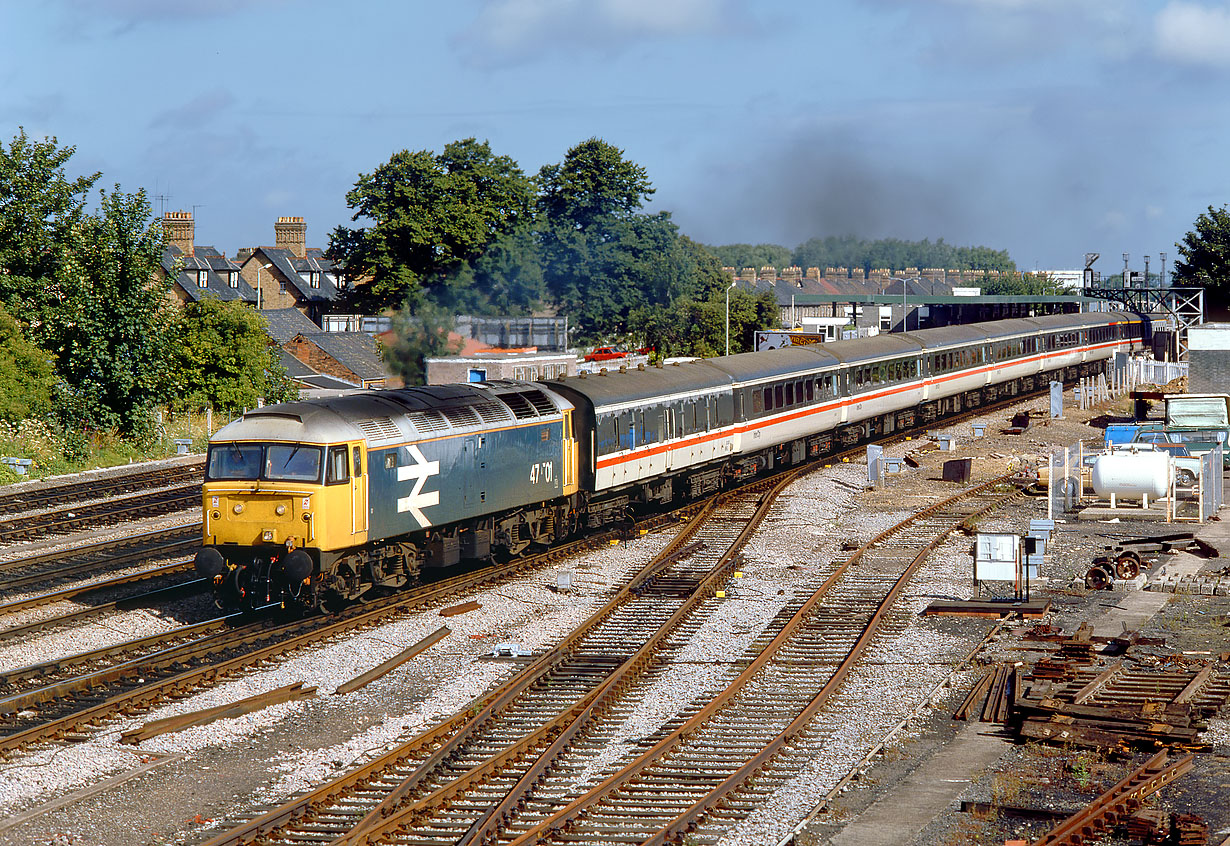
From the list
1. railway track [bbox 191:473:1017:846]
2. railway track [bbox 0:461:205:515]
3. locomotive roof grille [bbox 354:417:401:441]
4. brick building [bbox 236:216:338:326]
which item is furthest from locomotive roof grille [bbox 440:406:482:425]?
brick building [bbox 236:216:338:326]

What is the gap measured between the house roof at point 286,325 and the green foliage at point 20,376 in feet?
98.8

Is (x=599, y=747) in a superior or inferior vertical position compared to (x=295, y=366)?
inferior

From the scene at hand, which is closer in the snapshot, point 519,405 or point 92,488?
point 519,405

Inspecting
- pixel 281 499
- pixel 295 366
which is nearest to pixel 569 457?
pixel 281 499

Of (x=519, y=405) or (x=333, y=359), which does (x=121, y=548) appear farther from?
(x=333, y=359)

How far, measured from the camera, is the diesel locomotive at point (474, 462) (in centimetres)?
1927

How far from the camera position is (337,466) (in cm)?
1923

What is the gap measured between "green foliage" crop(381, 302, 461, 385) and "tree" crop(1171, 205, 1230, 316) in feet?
161

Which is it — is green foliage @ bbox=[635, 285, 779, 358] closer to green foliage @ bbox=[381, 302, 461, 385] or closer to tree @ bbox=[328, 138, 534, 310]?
tree @ bbox=[328, 138, 534, 310]

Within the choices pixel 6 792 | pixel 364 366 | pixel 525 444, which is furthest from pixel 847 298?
pixel 6 792

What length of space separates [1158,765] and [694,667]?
6379mm

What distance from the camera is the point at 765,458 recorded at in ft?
119

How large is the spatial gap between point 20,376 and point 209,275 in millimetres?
56419

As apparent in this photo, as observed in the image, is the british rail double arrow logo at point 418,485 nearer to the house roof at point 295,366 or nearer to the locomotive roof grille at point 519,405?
the locomotive roof grille at point 519,405
